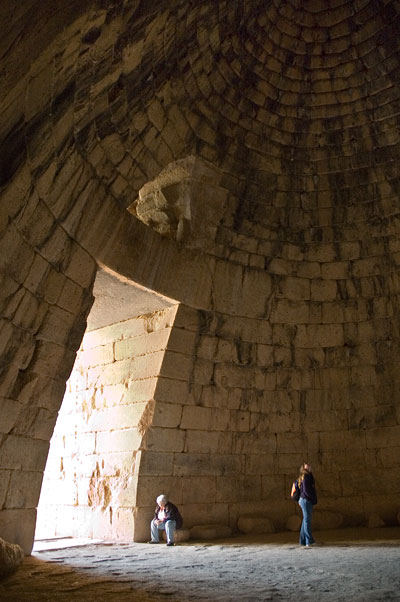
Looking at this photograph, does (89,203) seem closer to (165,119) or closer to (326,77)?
(165,119)

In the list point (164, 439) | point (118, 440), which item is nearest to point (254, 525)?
point (164, 439)

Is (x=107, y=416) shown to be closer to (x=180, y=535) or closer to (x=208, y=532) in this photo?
(x=180, y=535)

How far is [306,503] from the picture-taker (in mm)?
6410

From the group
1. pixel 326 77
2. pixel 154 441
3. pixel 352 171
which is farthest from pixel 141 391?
pixel 326 77

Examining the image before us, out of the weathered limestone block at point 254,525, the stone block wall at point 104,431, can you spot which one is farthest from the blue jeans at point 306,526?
the stone block wall at point 104,431

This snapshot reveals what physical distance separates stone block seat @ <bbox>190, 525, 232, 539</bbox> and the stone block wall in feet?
2.81

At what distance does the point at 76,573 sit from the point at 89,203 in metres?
3.65

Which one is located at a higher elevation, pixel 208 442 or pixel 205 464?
pixel 208 442

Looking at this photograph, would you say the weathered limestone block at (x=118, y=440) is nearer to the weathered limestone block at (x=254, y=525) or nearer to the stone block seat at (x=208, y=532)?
the stone block seat at (x=208, y=532)

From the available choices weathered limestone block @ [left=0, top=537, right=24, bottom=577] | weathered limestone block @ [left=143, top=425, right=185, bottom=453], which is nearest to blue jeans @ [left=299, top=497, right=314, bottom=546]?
weathered limestone block @ [left=143, top=425, right=185, bottom=453]

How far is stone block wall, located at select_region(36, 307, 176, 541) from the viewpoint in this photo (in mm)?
7207

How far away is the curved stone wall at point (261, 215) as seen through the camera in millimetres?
5520

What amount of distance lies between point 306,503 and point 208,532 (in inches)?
58.3

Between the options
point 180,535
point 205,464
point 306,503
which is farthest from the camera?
point 205,464
